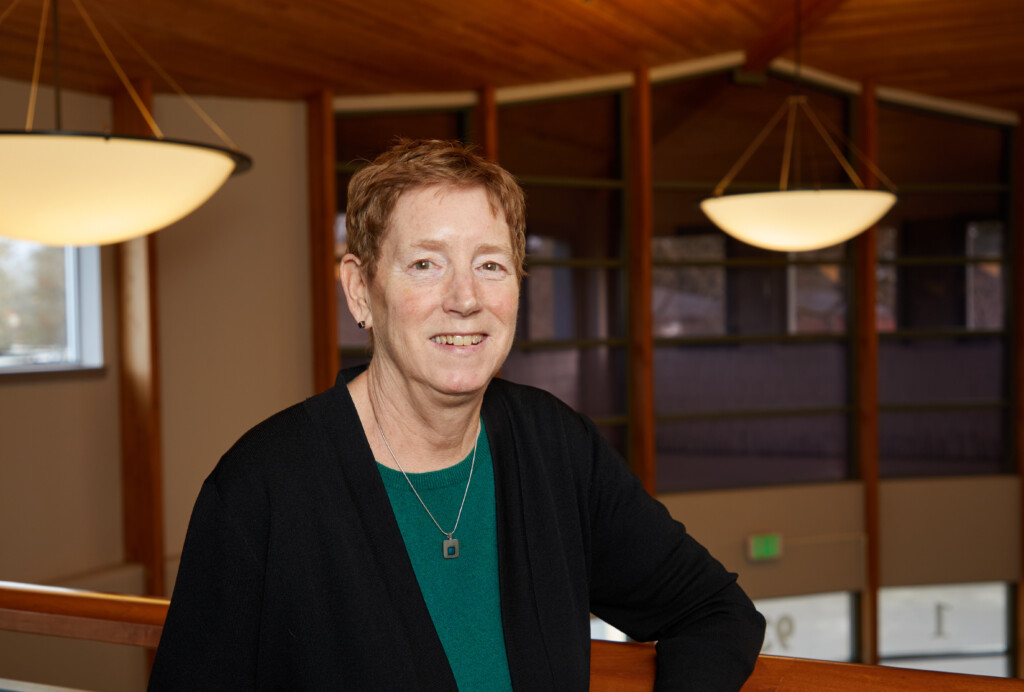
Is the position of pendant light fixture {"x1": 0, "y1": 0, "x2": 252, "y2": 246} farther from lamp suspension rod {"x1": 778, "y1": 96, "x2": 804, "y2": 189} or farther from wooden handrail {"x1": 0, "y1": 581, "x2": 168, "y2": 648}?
lamp suspension rod {"x1": 778, "y1": 96, "x2": 804, "y2": 189}

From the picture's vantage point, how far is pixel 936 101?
26.2 feet

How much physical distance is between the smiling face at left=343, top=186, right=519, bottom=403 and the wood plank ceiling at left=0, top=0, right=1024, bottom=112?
11.7 ft

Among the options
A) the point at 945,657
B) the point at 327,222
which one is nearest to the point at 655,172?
the point at 327,222

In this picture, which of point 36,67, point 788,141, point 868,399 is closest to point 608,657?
point 36,67

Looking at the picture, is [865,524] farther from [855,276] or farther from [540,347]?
[540,347]

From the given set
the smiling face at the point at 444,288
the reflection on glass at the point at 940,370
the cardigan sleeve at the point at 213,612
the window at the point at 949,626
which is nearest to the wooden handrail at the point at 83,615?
the cardigan sleeve at the point at 213,612

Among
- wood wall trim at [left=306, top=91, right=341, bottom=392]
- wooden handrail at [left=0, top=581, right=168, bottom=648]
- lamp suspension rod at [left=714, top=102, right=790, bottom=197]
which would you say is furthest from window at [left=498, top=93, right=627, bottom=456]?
wooden handrail at [left=0, top=581, right=168, bottom=648]

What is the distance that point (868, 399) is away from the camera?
7770 mm

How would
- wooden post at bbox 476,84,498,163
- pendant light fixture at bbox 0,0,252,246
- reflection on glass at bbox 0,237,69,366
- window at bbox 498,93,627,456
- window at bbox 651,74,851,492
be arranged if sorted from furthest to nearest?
window at bbox 651,74,851,492 < window at bbox 498,93,627,456 < wooden post at bbox 476,84,498,163 < reflection on glass at bbox 0,237,69,366 < pendant light fixture at bbox 0,0,252,246

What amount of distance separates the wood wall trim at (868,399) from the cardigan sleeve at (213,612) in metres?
7.29

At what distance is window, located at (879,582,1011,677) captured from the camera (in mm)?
7984

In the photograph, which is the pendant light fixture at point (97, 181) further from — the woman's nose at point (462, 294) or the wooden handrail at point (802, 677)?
the wooden handrail at point (802, 677)

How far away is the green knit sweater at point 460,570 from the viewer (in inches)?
52.6

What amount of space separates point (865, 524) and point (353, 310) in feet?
23.5
